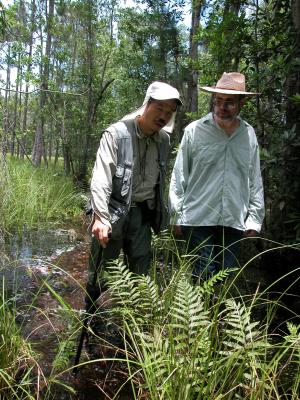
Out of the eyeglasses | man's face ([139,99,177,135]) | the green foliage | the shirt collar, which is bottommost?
the green foliage

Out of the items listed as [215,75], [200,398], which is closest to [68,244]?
[215,75]

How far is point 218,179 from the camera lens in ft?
9.09

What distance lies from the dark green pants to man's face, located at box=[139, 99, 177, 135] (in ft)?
1.90

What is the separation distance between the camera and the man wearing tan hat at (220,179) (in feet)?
9.06

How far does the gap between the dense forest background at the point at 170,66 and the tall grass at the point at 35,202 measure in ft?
2.48

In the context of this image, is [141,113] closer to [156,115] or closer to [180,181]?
[156,115]

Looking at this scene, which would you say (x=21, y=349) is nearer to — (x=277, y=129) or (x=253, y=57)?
(x=277, y=129)

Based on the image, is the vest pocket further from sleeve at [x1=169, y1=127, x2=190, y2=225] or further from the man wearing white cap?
sleeve at [x1=169, y1=127, x2=190, y2=225]

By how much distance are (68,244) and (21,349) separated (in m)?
4.03

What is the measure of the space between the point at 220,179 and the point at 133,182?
60 cm

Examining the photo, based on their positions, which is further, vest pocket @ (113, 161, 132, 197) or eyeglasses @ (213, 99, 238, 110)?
eyeglasses @ (213, 99, 238, 110)

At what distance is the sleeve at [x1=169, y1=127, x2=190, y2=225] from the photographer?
2.85 metres

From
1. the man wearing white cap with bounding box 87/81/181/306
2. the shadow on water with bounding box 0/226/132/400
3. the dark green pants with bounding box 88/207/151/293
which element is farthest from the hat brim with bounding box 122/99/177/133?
the shadow on water with bounding box 0/226/132/400

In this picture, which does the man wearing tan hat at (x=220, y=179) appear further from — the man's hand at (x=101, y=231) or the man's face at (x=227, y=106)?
the man's hand at (x=101, y=231)
